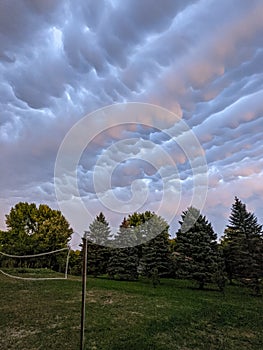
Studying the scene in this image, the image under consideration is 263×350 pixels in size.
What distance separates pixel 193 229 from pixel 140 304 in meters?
11.0

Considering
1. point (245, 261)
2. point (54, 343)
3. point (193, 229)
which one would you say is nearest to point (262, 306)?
point (245, 261)

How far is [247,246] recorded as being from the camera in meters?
19.4

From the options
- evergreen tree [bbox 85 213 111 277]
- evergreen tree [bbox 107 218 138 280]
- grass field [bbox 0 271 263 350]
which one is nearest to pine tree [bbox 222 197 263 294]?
grass field [bbox 0 271 263 350]

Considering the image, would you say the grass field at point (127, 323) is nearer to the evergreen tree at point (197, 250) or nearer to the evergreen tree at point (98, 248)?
the evergreen tree at point (197, 250)

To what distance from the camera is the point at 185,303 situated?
12930mm

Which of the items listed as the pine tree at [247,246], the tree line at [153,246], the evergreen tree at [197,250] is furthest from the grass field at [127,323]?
the evergreen tree at [197,250]

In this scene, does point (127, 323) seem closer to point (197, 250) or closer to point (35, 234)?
point (197, 250)

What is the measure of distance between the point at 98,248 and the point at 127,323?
20088 millimetres

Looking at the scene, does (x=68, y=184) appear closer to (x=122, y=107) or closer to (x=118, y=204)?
(x=118, y=204)

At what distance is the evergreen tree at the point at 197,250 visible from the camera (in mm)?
19875

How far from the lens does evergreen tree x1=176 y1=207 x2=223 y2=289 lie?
19.9 meters

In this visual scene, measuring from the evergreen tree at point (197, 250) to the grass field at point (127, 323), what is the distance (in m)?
5.94

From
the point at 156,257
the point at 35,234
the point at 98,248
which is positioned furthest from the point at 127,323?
the point at 35,234

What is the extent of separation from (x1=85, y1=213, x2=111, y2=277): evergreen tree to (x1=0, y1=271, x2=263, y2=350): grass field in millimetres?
14452
